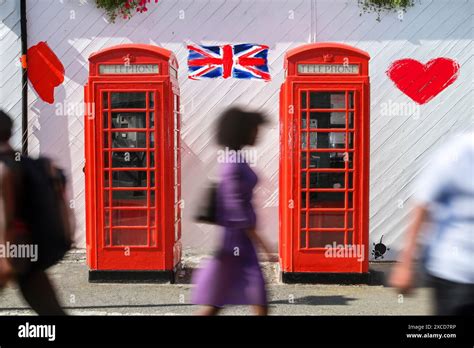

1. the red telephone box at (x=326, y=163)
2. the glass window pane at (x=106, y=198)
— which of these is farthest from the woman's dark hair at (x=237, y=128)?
the glass window pane at (x=106, y=198)

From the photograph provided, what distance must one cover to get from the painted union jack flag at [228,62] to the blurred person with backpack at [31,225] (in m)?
3.82

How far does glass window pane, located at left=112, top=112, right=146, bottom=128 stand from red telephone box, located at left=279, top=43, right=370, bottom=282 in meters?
1.39

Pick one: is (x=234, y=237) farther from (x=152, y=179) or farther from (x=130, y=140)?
(x=130, y=140)

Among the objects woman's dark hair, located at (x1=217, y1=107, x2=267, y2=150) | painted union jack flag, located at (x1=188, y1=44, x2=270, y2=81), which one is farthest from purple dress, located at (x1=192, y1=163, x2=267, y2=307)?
painted union jack flag, located at (x1=188, y1=44, x2=270, y2=81)

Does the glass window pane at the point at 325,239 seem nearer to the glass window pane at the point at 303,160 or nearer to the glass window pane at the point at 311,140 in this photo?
the glass window pane at the point at 303,160

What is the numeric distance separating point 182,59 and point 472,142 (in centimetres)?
485

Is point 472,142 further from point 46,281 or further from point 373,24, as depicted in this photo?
point 373,24

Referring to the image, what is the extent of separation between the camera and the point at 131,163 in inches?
230

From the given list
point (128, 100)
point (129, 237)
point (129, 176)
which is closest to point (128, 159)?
point (129, 176)

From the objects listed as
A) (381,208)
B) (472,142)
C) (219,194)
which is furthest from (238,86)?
(472,142)

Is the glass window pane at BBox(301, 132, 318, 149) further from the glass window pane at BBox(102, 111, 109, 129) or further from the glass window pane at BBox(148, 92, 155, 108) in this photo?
the glass window pane at BBox(102, 111, 109, 129)

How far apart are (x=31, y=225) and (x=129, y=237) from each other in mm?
2592

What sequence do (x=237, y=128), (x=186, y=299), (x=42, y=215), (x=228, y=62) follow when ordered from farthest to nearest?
(x=228, y=62), (x=186, y=299), (x=237, y=128), (x=42, y=215)

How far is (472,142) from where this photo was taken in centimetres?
263
